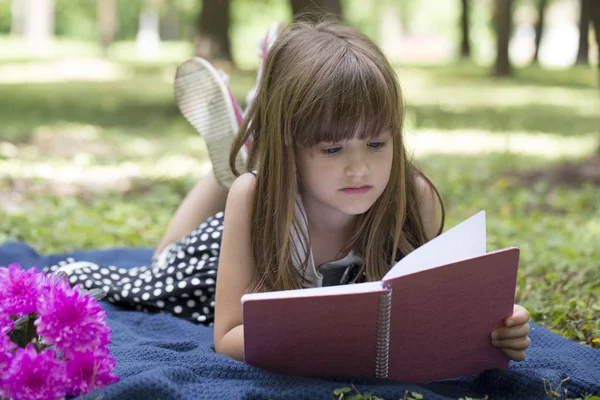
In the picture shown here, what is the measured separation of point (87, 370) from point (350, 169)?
2.74ft

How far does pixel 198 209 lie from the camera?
10.4 feet

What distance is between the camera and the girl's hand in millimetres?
2045

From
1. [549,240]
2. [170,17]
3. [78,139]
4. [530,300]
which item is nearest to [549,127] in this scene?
[78,139]

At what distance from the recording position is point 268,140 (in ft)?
7.59

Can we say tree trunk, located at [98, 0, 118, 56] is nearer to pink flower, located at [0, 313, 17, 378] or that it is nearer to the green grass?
the green grass

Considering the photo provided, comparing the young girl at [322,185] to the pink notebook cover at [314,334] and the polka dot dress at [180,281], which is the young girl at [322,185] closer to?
the pink notebook cover at [314,334]

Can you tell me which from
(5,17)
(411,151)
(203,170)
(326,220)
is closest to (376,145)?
(326,220)

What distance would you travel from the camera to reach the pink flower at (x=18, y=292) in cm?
181

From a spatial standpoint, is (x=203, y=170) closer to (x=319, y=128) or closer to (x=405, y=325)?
(x=319, y=128)

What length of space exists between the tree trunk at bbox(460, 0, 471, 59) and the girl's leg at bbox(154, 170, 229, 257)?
2380 cm

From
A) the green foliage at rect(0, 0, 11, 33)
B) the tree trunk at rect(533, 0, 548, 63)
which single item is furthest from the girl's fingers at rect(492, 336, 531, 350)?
the green foliage at rect(0, 0, 11, 33)

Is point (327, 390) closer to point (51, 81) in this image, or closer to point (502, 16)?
point (51, 81)

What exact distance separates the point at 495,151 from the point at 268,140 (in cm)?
616

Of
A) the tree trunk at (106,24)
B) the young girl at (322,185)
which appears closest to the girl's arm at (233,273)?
the young girl at (322,185)
